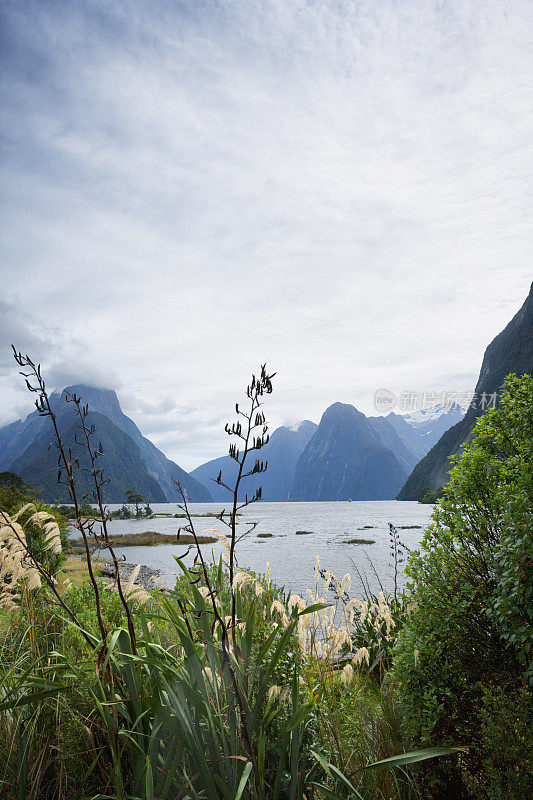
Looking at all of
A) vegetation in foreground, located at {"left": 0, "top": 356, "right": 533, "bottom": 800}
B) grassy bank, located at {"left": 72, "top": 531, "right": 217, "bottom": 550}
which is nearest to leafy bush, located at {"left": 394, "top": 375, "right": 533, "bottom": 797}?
vegetation in foreground, located at {"left": 0, "top": 356, "right": 533, "bottom": 800}

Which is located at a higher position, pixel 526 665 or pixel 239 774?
pixel 526 665

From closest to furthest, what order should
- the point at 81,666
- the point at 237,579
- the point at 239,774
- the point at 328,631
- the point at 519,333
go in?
the point at 239,774 < the point at 237,579 < the point at 81,666 < the point at 328,631 < the point at 519,333

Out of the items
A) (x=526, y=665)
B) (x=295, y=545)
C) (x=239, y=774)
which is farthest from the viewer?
(x=295, y=545)

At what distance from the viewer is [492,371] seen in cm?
9719

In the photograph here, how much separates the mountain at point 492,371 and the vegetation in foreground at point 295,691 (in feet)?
256

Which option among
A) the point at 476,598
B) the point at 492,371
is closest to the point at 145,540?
the point at 476,598

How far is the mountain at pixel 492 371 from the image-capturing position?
87938 millimetres

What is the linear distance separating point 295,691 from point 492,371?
107 m

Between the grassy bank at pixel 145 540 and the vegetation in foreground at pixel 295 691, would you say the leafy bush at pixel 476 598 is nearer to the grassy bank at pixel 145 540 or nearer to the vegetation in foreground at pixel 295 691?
the vegetation in foreground at pixel 295 691

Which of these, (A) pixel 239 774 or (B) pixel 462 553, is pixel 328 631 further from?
(A) pixel 239 774

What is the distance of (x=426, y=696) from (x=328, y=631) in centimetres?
92

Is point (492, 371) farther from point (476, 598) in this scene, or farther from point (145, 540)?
point (476, 598)

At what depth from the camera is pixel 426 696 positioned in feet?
8.71

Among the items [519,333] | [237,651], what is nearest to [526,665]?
[237,651]
